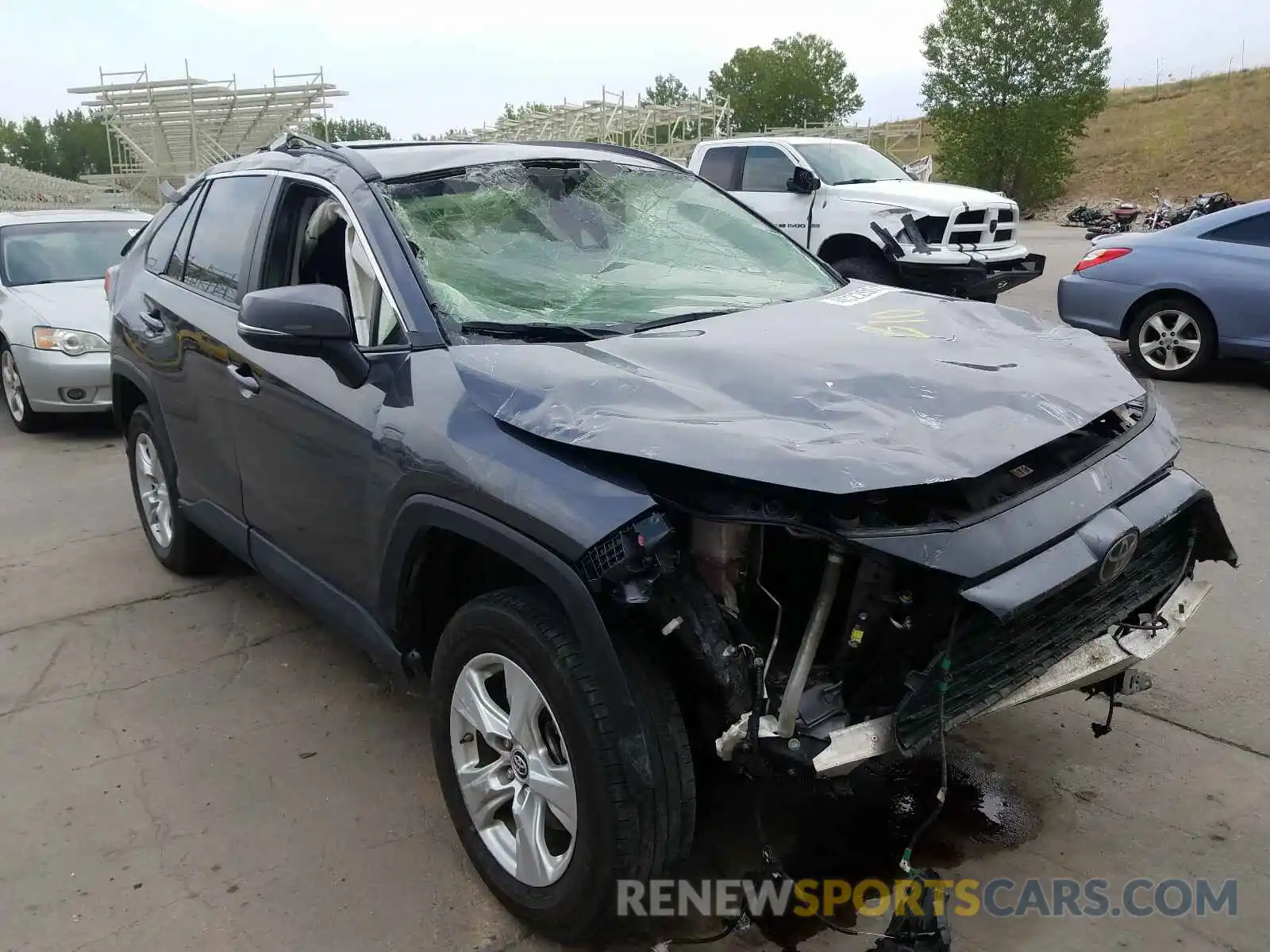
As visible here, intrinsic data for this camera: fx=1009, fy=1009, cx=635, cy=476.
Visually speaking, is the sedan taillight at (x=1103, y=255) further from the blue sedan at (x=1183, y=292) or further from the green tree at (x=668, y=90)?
the green tree at (x=668, y=90)

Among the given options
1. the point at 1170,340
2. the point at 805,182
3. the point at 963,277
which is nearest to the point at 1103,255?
the point at 1170,340

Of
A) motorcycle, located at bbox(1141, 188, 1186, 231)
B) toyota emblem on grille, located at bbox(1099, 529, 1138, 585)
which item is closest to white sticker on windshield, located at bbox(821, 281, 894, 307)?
toyota emblem on grille, located at bbox(1099, 529, 1138, 585)

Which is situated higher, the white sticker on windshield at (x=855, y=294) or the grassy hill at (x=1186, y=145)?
the white sticker on windshield at (x=855, y=294)

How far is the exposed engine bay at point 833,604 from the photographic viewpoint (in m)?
2.07

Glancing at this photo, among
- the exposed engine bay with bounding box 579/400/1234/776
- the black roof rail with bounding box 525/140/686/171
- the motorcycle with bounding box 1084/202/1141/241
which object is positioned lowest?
the motorcycle with bounding box 1084/202/1141/241

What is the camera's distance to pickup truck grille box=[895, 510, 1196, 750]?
2125 millimetres

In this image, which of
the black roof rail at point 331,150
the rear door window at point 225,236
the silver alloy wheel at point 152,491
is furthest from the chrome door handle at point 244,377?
the silver alloy wheel at point 152,491

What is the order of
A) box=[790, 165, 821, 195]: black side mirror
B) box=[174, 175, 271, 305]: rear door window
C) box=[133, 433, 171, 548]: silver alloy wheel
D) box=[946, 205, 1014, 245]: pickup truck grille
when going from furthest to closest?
box=[790, 165, 821, 195]: black side mirror < box=[946, 205, 1014, 245]: pickup truck grille < box=[133, 433, 171, 548]: silver alloy wheel < box=[174, 175, 271, 305]: rear door window

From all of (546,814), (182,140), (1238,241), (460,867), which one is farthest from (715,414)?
(182,140)

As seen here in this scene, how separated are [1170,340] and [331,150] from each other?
718 centimetres

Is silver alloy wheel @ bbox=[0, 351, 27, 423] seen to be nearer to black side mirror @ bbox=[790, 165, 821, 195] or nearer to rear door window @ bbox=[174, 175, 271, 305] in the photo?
rear door window @ bbox=[174, 175, 271, 305]

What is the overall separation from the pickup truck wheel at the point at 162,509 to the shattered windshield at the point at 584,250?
2.08 m

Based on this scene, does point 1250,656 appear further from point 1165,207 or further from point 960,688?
point 1165,207

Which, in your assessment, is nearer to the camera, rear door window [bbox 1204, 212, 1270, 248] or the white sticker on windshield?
the white sticker on windshield
